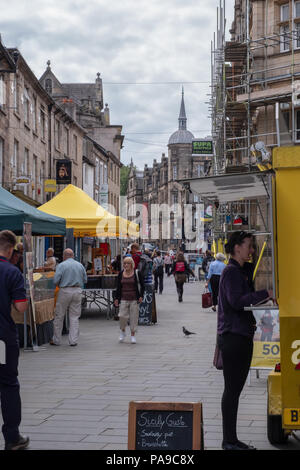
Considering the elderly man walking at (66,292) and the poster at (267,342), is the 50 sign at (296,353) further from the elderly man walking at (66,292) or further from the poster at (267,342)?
the elderly man walking at (66,292)

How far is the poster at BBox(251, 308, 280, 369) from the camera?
9047 mm

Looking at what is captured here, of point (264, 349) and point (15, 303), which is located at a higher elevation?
point (15, 303)

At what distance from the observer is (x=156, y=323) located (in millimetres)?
17797

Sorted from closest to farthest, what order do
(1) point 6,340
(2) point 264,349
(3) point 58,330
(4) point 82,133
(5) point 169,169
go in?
(1) point 6,340, (2) point 264,349, (3) point 58,330, (4) point 82,133, (5) point 169,169

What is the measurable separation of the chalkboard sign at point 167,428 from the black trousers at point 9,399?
1522mm

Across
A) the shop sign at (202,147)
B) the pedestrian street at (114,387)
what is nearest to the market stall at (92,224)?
the pedestrian street at (114,387)

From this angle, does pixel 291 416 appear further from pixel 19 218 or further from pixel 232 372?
pixel 19 218

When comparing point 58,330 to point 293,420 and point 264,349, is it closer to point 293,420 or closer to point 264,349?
point 264,349

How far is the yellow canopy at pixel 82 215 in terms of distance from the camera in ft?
63.1

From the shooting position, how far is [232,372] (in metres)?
5.83

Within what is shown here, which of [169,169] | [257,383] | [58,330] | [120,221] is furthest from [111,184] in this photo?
[169,169]

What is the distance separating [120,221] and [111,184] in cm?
4670

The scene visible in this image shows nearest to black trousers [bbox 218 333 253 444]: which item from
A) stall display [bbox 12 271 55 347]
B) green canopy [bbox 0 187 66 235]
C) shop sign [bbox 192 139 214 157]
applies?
green canopy [bbox 0 187 66 235]

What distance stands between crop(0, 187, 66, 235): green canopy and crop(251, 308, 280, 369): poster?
4899 millimetres
